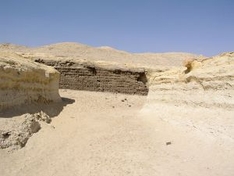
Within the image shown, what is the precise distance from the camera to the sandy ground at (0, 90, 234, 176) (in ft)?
17.6

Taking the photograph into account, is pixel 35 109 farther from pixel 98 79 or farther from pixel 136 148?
pixel 98 79

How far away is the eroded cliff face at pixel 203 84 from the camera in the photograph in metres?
6.27

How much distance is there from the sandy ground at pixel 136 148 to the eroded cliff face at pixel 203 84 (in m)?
0.20

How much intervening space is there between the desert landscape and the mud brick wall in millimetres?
4813

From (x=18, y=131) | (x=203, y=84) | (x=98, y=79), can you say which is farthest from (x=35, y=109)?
(x=98, y=79)

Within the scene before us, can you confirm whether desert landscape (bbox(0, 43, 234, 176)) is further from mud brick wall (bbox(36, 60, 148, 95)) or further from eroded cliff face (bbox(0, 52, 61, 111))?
mud brick wall (bbox(36, 60, 148, 95))

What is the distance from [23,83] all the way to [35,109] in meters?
0.72

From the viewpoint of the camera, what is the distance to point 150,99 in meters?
9.94

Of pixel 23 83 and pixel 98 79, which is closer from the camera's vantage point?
pixel 23 83

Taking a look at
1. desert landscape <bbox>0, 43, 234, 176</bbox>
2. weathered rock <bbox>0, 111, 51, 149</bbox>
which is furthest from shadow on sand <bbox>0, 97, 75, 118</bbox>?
weathered rock <bbox>0, 111, 51, 149</bbox>

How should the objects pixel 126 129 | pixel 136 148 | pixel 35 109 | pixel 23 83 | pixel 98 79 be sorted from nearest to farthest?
pixel 136 148
pixel 126 129
pixel 23 83
pixel 35 109
pixel 98 79

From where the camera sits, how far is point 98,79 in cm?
1627

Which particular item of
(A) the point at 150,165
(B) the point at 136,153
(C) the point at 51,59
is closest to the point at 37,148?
(B) the point at 136,153

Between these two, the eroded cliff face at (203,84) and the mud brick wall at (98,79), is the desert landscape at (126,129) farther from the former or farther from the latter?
the mud brick wall at (98,79)
